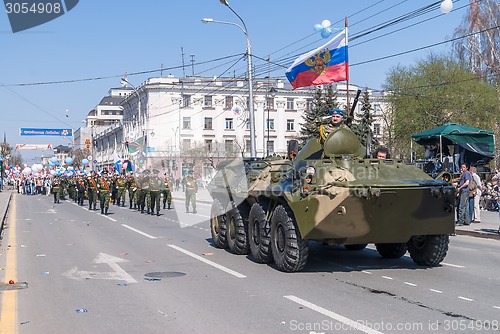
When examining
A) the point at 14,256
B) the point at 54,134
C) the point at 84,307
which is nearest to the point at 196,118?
the point at 54,134

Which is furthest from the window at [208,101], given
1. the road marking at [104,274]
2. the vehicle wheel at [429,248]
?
the vehicle wheel at [429,248]

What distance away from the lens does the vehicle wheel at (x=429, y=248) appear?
1021 cm

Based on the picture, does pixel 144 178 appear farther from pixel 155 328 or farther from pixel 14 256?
pixel 155 328

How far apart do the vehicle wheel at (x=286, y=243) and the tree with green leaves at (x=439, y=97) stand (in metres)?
34.4

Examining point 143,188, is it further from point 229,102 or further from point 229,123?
point 229,123

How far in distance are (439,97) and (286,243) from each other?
35.9 m

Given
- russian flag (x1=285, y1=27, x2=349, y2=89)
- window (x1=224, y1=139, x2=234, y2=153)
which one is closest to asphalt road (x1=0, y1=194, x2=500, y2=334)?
russian flag (x1=285, y1=27, x2=349, y2=89)

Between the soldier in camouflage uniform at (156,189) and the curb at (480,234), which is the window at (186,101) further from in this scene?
the curb at (480,234)

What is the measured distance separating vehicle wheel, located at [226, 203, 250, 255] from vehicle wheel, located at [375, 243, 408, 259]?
8.34ft

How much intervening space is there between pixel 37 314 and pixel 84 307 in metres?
0.57

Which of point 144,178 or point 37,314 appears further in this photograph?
point 144,178

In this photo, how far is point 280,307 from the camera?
24.7ft

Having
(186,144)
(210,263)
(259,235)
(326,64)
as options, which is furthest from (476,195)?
(186,144)

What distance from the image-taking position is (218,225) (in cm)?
1352
